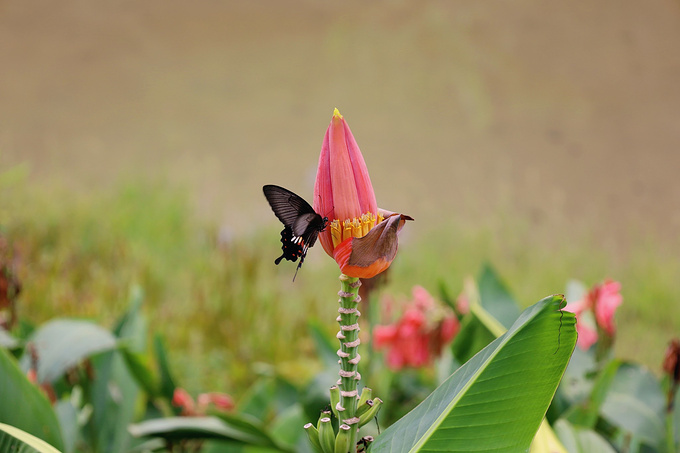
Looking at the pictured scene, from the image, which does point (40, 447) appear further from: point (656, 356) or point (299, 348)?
point (656, 356)

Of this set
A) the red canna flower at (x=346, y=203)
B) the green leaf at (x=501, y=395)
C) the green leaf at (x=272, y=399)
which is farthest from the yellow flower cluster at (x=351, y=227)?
the green leaf at (x=272, y=399)

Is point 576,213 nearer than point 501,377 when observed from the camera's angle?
No

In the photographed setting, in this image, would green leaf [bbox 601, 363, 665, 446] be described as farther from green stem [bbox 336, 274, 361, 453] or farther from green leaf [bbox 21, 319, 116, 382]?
green leaf [bbox 21, 319, 116, 382]

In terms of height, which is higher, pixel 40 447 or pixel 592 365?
pixel 40 447

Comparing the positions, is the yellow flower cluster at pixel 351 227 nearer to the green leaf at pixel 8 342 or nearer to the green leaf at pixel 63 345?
the green leaf at pixel 63 345

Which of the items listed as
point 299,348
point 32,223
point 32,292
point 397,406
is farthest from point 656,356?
point 32,223

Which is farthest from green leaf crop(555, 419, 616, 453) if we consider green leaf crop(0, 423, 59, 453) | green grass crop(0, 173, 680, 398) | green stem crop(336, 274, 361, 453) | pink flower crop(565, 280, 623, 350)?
green leaf crop(0, 423, 59, 453)

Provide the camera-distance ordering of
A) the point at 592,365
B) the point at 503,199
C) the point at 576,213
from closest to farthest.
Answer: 1. the point at 592,365
2. the point at 503,199
3. the point at 576,213
